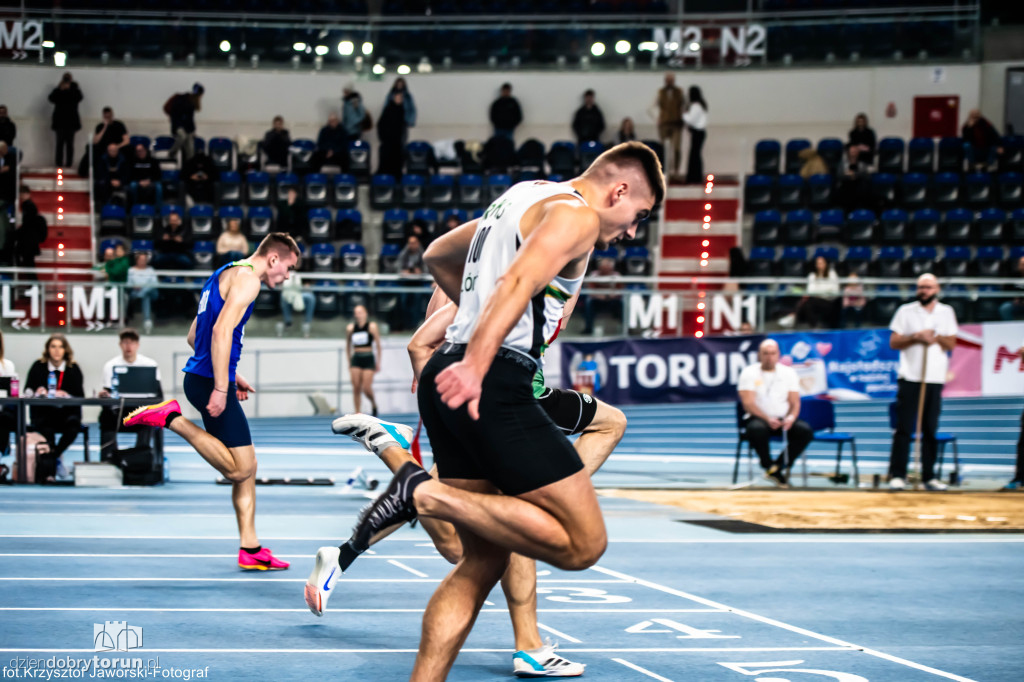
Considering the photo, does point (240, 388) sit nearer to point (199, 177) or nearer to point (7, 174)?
point (199, 177)

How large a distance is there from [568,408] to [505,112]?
18636 millimetres

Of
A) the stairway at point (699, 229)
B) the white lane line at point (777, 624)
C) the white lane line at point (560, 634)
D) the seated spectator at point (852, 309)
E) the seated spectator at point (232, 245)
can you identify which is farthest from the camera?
the stairway at point (699, 229)

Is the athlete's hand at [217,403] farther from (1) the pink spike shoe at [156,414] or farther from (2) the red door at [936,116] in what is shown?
(2) the red door at [936,116]

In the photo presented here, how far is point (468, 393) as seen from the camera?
3096 millimetres

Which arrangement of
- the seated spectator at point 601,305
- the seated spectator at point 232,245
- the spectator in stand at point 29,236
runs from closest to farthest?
the seated spectator at point 601,305, the seated spectator at point 232,245, the spectator in stand at point 29,236

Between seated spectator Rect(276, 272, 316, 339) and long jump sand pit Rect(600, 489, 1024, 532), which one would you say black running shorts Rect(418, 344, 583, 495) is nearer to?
long jump sand pit Rect(600, 489, 1024, 532)

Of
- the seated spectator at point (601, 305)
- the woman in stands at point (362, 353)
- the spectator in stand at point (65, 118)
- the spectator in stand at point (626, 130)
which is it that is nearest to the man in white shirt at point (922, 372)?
the seated spectator at point (601, 305)

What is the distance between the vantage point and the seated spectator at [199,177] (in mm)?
20203

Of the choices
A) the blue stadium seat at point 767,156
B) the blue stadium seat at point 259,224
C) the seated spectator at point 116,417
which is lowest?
the seated spectator at point 116,417

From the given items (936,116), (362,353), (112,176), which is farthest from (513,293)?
(936,116)

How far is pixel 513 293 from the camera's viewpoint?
3.16m

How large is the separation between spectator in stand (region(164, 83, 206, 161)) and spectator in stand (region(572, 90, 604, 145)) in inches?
292

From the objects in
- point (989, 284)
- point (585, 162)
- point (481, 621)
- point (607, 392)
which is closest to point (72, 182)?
point (585, 162)

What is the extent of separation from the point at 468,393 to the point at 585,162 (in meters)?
18.8
